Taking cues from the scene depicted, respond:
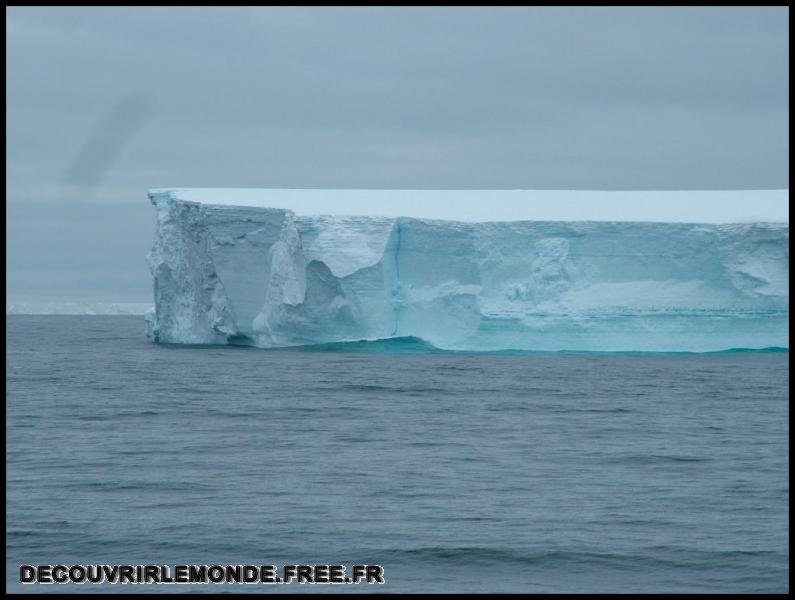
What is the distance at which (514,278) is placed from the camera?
18531 mm

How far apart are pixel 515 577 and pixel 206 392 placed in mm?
8687

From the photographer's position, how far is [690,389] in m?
14.8

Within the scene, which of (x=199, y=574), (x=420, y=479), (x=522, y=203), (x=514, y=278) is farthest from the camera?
(x=522, y=203)

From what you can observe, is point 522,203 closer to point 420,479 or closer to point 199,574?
point 420,479

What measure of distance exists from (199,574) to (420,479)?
2757 mm

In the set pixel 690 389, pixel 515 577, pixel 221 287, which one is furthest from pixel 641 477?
pixel 221 287

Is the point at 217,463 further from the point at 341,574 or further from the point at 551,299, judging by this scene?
the point at 551,299

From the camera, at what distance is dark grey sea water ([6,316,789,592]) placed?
642cm

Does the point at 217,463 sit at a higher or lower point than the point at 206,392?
lower

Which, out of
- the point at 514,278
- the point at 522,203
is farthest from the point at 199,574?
the point at 522,203

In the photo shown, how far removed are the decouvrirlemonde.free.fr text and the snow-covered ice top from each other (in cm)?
1223

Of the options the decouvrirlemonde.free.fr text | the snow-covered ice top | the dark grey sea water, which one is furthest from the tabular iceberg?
the decouvrirlemonde.free.fr text

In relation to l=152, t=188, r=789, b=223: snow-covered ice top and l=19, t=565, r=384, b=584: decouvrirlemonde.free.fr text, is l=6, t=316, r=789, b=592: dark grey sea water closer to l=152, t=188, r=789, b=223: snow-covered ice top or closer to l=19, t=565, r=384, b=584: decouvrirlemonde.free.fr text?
l=19, t=565, r=384, b=584: decouvrirlemonde.free.fr text

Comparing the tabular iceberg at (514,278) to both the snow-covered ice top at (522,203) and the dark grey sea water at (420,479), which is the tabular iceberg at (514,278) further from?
the dark grey sea water at (420,479)
